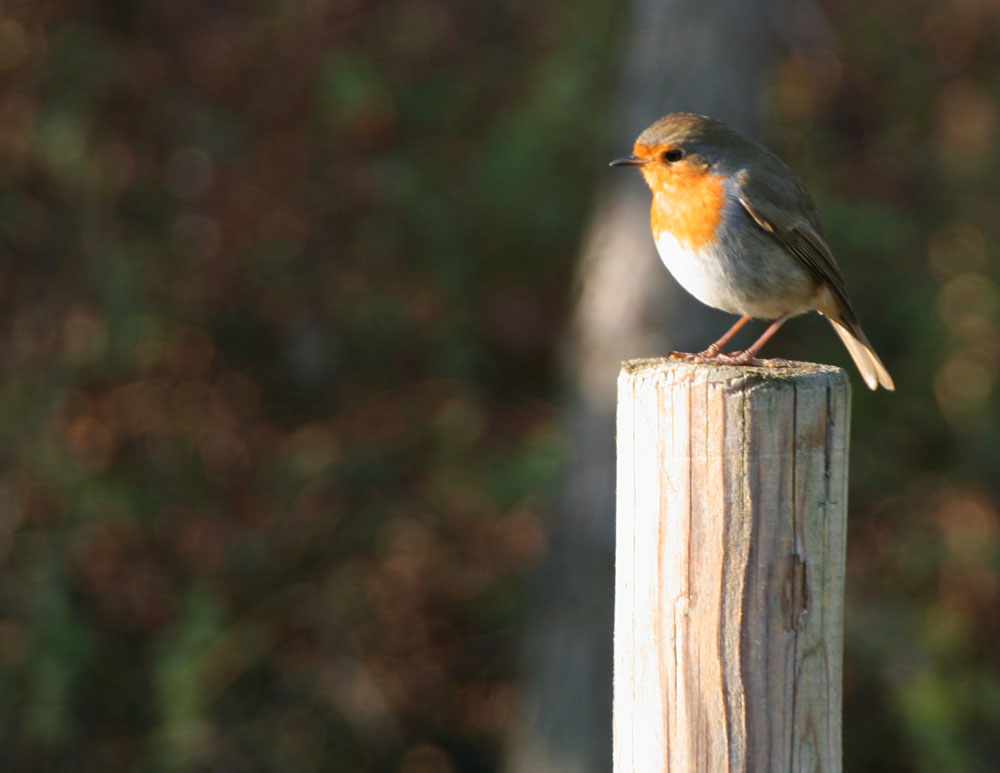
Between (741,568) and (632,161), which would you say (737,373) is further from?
(632,161)

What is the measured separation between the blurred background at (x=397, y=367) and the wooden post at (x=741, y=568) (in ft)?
10.7

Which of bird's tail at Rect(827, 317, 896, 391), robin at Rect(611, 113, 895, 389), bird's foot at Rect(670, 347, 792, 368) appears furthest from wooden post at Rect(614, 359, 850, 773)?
bird's tail at Rect(827, 317, 896, 391)

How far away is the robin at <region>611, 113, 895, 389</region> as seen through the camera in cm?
304

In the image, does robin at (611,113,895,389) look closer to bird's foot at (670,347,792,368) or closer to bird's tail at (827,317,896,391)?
bird's tail at (827,317,896,391)

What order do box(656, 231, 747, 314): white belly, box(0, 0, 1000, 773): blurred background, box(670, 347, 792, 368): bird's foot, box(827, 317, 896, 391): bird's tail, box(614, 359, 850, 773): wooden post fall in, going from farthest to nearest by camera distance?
1. box(0, 0, 1000, 773): blurred background
2. box(827, 317, 896, 391): bird's tail
3. box(656, 231, 747, 314): white belly
4. box(670, 347, 792, 368): bird's foot
5. box(614, 359, 850, 773): wooden post

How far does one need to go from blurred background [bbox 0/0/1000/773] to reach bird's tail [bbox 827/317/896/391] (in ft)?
6.36

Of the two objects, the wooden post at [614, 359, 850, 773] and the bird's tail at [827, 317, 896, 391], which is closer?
the wooden post at [614, 359, 850, 773]

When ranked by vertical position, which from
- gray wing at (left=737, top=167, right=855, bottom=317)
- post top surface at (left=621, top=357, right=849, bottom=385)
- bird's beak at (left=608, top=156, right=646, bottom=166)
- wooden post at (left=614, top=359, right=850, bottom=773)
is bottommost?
wooden post at (left=614, top=359, right=850, bottom=773)

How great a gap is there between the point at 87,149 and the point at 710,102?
9.43 ft

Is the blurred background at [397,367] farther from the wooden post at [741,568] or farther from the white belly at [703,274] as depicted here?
the wooden post at [741,568]

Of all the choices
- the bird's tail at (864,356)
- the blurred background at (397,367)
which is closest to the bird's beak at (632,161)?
the bird's tail at (864,356)

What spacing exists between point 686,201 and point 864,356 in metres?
0.68

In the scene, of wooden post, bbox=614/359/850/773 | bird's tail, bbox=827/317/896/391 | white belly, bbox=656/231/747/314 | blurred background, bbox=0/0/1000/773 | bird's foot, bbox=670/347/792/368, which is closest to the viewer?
wooden post, bbox=614/359/850/773

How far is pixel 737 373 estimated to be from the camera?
206 centimetres
